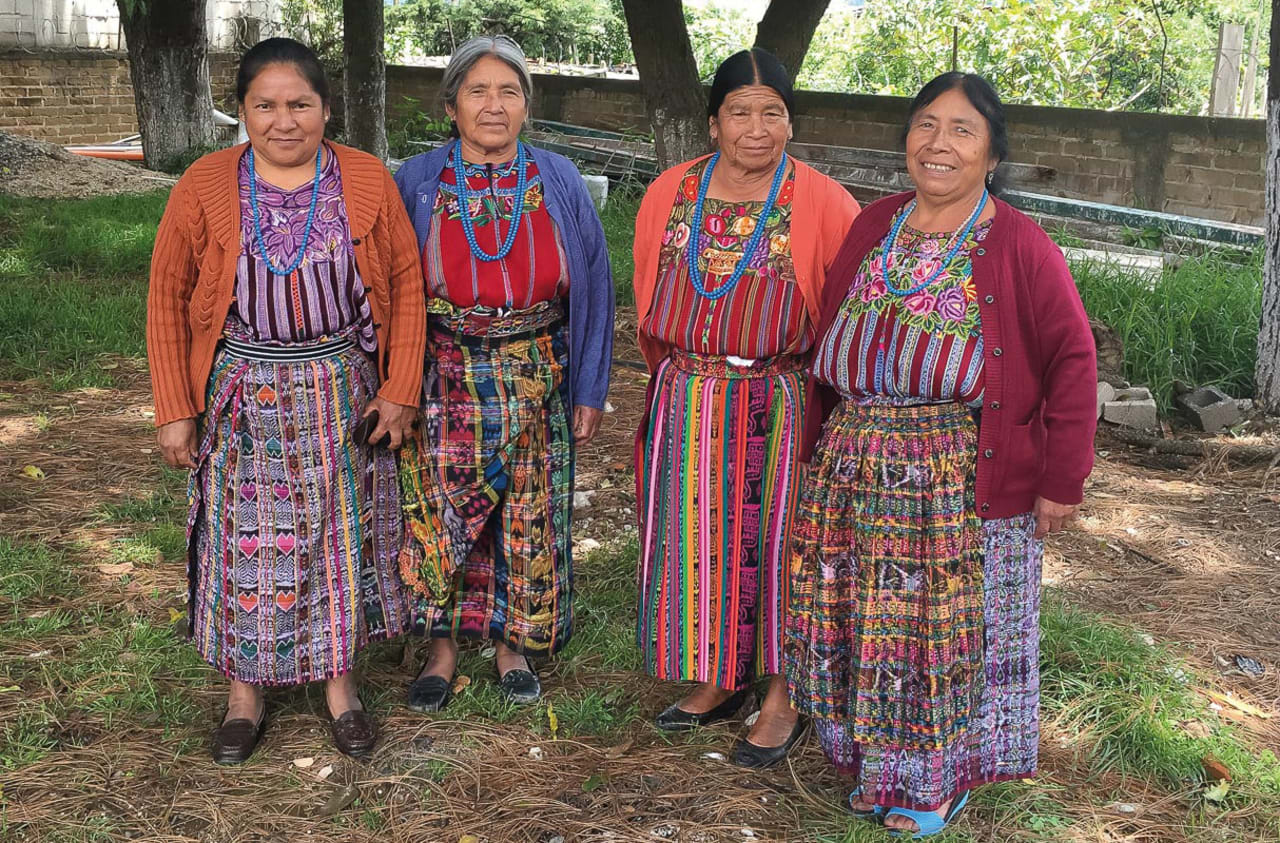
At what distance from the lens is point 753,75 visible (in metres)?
2.86

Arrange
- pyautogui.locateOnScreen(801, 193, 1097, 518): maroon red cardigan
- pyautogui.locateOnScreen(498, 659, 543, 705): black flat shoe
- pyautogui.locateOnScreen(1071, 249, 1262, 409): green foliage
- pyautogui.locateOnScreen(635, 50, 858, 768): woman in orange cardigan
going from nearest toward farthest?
pyautogui.locateOnScreen(801, 193, 1097, 518): maroon red cardigan
pyautogui.locateOnScreen(635, 50, 858, 768): woman in orange cardigan
pyautogui.locateOnScreen(498, 659, 543, 705): black flat shoe
pyautogui.locateOnScreen(1071, 249, 1262, 409): green foliage

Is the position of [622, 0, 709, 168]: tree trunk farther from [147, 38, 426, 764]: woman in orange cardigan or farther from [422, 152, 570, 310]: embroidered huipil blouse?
[147, 38, 426, 764]: woman in orange cardigan

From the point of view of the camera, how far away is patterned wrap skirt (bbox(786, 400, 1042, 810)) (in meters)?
2.62

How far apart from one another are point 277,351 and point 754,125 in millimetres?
1282

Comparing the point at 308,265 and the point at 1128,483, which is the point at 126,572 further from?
the point at 1128,483

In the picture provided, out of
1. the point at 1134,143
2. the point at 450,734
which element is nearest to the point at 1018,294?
the point at 450,734

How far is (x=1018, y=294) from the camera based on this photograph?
252 centimetres

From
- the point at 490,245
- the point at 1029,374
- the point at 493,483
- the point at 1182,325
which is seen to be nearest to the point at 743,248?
the point at 490,245

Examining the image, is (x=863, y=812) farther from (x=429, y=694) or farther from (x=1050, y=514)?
(x=429, y=694)

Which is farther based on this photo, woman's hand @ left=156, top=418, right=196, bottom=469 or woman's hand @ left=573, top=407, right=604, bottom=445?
woman's hand @ left=573, top=407, right=604, bottom=445

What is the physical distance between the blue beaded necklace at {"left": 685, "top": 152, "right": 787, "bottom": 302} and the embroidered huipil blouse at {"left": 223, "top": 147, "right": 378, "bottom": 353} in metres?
0.83

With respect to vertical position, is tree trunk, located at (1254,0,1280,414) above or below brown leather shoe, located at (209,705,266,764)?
above

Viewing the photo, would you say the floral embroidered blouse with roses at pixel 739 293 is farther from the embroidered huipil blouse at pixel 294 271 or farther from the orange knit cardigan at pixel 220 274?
the embroidered huipil blouse at pixel 294 271

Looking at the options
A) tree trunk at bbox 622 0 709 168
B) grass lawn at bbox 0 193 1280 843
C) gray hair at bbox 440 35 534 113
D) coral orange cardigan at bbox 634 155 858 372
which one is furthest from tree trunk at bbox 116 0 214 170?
coral orange cardigan at bbox 634 155 858 372
